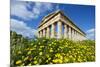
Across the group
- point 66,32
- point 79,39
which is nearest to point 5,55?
point 66,32

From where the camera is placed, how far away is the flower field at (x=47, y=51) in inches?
77.2

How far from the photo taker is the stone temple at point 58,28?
6.88ft

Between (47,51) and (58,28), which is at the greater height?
(58,28)

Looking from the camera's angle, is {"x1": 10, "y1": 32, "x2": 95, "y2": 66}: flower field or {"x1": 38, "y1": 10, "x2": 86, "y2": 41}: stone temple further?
{"x1": 38, "y1": 10, "x2": 86, "y2": 41}: stone temple

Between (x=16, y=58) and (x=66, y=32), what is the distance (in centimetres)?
60

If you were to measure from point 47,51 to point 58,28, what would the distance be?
0.27 metres

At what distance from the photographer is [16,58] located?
1.95 metres

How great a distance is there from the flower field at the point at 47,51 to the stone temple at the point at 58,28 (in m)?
0.05

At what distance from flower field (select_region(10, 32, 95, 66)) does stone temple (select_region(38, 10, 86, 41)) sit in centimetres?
5

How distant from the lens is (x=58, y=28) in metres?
2.16

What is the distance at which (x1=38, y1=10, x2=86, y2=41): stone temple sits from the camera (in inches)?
82.6

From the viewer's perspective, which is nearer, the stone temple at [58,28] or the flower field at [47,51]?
the flower field at [47,51]

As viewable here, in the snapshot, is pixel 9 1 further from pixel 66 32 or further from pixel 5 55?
pixel 66 32

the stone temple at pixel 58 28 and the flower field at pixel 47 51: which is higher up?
the stone temple at pixel 58 28
